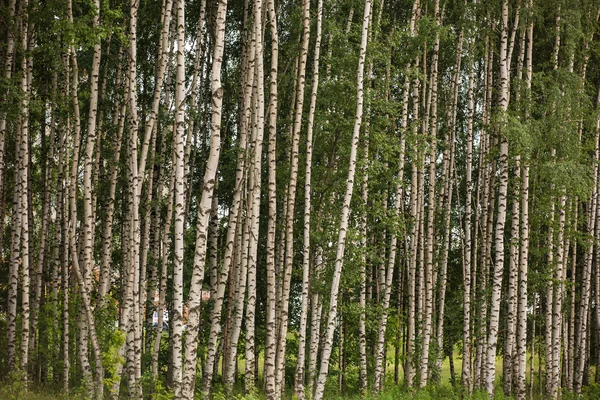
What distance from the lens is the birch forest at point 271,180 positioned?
498 inches

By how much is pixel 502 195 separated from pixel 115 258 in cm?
1367

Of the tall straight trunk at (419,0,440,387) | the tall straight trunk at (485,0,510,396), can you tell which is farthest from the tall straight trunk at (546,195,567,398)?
the tall straight trunk at (419,0,440,387)

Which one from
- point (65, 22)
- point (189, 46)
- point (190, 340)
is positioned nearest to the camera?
point (190, 340)

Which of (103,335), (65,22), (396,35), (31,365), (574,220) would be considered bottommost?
(31,365)

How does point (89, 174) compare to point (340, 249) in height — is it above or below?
above

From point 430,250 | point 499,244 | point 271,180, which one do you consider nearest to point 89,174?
point 271,180

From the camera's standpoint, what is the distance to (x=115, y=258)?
23.5 m

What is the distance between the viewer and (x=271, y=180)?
13062mm

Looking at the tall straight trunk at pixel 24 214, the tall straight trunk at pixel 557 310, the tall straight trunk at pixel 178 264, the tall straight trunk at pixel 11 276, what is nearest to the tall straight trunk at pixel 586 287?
the tall straight trunk at pixel 557 310

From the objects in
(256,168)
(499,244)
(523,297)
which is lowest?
(523,297)

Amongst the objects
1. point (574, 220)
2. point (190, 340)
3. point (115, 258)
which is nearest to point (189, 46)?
point (115, 258)

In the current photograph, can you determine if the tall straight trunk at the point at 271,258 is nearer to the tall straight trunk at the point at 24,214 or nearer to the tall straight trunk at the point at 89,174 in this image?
the tall straight trunk at the point at 89,174

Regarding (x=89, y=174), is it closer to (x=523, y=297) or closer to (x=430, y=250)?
(x=430, y=250)

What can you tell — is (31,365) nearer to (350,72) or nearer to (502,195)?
(350,72)
